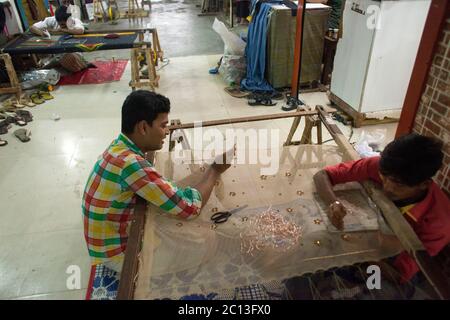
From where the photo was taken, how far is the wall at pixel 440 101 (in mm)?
1417

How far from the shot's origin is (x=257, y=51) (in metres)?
4.30

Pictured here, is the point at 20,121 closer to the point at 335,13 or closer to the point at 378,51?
the point at 378,51

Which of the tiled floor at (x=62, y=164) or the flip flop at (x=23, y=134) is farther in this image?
the flip flop at (x=23, y=134)

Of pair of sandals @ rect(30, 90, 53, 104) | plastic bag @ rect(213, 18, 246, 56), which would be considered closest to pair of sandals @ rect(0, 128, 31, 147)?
pair of sandals @ rect(30, 90, 53, 104)

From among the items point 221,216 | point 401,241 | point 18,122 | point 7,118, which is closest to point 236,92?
point 18,122

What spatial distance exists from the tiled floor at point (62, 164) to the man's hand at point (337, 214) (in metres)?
1.54

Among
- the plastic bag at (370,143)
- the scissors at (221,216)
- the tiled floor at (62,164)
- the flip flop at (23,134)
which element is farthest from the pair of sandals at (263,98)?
the scissors at (221,216)

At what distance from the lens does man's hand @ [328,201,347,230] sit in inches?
52.7

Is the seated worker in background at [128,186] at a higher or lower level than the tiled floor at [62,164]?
higher

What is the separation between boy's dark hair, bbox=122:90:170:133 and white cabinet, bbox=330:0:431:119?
2607mm

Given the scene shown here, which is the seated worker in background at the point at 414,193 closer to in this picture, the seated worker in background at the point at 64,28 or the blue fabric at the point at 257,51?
the blue fabric at the point at 257,51

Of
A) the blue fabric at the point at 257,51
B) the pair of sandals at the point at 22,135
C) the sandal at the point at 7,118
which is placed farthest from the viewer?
the blue fabric at the point at 257,51

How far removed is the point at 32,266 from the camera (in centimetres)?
207

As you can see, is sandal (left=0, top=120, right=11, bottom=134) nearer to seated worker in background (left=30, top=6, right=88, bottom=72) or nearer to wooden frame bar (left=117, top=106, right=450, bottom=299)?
seated worker in background (left=30, top=6, right=88, bottom=72)
